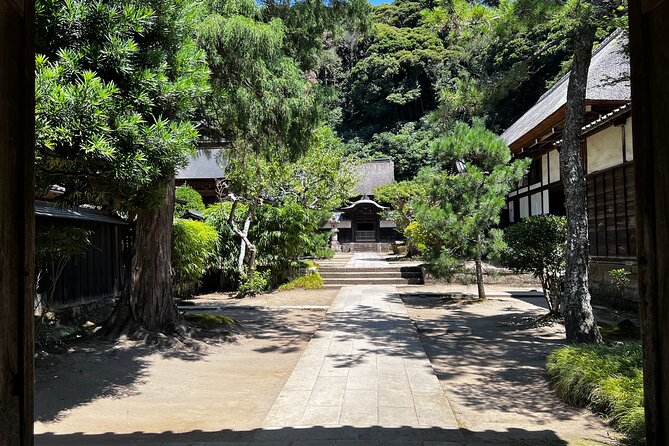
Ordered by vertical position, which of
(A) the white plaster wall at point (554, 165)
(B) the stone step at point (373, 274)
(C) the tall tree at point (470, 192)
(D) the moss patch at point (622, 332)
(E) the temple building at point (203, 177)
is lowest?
(D) the moss patch at point (622, 332)

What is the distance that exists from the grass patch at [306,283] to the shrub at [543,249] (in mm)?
7774

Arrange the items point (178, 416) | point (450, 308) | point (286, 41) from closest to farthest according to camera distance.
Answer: point (178, 416) → point (286, 41) → point (450, 308)

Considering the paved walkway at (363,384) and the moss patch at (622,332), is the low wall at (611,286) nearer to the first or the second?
the moss patch at (622,332)

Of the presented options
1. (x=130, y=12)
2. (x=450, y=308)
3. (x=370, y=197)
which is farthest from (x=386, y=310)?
(x=370, y=197)

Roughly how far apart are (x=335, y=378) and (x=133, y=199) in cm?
289

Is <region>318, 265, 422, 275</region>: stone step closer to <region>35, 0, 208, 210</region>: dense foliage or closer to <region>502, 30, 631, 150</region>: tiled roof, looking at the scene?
<region>502, 30, 631, 150</region>: tiled roof

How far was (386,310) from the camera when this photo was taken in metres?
10.6

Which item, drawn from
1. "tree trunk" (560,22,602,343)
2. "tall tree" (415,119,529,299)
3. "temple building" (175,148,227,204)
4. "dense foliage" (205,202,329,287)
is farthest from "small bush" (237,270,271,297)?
"temple building" (175,148,227,204)

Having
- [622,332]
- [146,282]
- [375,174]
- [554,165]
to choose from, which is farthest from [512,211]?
[375,174]

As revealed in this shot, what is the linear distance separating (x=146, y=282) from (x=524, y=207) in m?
15.6

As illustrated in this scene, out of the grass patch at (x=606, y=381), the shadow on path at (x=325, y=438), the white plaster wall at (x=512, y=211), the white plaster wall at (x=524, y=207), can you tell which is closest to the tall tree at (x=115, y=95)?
the shadow on path at (x=325, y=438)

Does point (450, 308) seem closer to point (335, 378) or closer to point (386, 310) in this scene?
point (386, 310)

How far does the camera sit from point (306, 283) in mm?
15727

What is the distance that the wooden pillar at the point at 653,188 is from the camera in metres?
1.87
